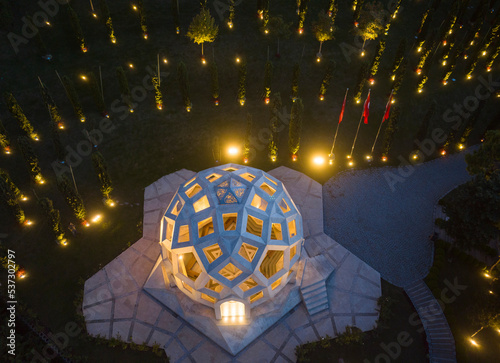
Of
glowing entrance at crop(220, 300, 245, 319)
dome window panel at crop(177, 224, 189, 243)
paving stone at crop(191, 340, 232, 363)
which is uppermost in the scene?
dome window panel at crop(177, 224, 189, 243)

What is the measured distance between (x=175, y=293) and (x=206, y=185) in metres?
7.97

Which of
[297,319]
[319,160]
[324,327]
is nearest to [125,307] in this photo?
[297,319]

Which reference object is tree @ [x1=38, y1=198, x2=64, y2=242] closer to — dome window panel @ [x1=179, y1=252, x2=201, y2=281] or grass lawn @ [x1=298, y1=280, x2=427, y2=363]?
dome window panel @ [x1=179, y1=252, x2=201, y2=281]

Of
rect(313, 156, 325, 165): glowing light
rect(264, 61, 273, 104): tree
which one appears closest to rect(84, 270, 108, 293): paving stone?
rect(313, 156, 325, 165): glowing light

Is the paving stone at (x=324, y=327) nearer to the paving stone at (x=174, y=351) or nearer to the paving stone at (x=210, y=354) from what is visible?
the paving stone at (x=210, y=354)

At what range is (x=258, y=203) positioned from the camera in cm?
2067

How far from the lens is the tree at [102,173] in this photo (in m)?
23.7

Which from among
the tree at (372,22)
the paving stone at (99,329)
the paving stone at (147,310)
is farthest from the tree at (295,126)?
the paving stone at (99,329)

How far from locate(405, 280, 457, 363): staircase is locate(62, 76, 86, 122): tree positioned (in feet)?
108

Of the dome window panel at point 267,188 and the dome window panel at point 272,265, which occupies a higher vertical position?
the dome window panel at point 267,188

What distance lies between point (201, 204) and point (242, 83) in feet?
55.9

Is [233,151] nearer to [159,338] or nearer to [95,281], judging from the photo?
[95,281]

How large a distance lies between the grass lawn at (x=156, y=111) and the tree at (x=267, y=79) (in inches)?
39.3

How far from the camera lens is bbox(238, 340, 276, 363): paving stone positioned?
18914 millimetres
